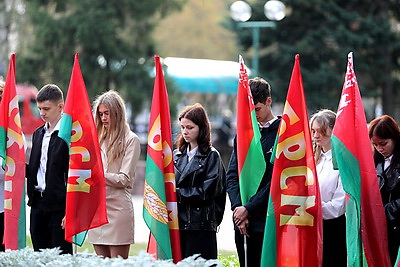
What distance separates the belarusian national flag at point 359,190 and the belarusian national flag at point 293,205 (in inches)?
9.2

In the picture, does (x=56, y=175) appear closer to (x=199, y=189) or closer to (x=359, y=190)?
(x=199, y=189)

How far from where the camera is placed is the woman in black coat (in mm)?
7145

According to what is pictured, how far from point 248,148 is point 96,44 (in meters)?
20.5

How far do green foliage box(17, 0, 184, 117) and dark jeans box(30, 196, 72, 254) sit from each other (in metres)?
19.4

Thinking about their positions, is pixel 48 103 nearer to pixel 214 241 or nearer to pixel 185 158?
pixel 185 158

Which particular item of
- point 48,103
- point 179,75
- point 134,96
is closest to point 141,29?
point 134,96

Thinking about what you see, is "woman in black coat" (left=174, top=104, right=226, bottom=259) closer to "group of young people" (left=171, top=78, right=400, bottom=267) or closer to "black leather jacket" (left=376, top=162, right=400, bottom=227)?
"group of young people" (left=171, top=78, right=400, bottom=267)

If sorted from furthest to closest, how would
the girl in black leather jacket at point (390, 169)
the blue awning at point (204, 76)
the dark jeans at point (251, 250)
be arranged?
the blue awning at point (204, 76) → the dark jeans at point (251, 250) → the girl in black leather jacket at point (390, 169)

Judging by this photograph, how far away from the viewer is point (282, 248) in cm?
673

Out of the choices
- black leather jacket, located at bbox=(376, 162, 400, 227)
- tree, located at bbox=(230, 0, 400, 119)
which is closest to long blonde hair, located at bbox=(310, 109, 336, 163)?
black leather jacket, located at bbox=(376, 162, 400, 227)

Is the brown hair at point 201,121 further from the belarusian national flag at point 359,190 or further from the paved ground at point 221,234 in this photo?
the paved ground at point 221,234

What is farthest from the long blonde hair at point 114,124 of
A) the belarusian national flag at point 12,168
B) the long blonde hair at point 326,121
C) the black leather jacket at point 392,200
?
the black leather jacket at point 392,200

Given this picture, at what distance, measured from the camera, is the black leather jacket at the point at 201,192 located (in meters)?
7.12

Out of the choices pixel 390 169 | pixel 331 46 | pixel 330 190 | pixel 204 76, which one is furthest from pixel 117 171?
pixel 204 76
